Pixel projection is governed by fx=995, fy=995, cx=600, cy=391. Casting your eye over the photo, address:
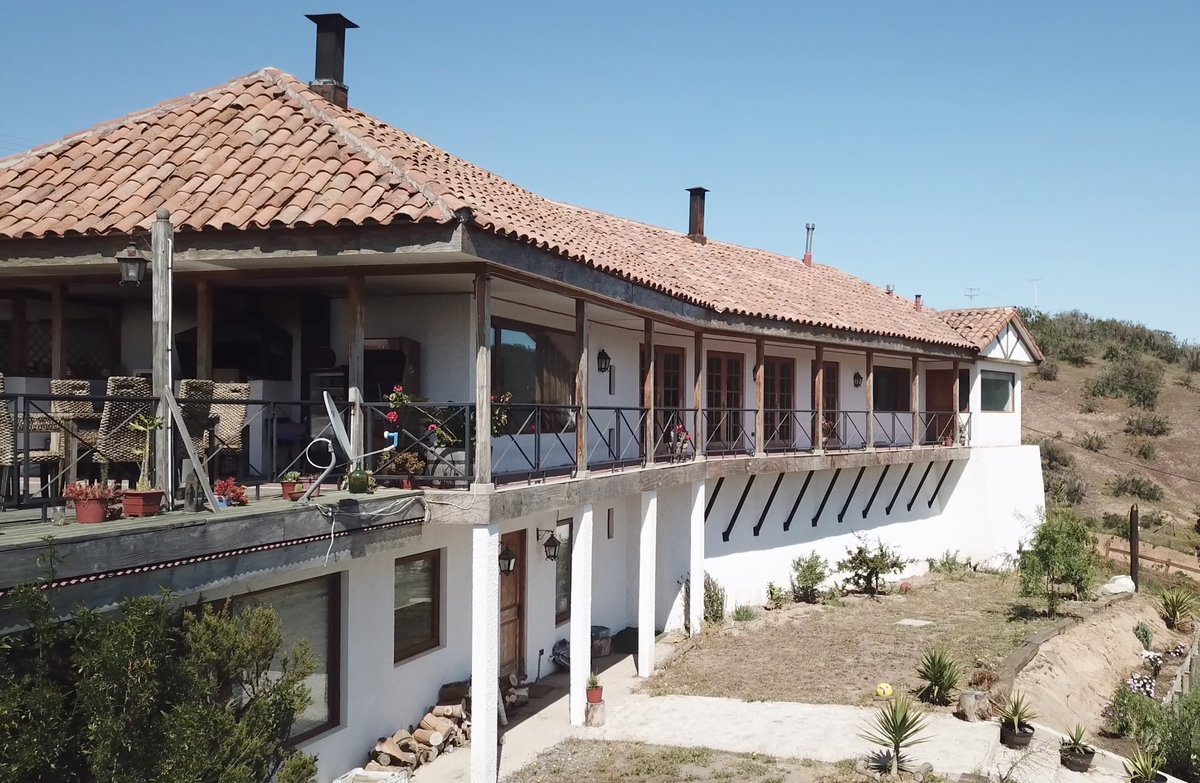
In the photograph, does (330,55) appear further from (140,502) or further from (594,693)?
(594,693)

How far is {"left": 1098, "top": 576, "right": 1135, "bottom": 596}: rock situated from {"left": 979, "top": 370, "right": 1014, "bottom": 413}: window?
5.67 metres

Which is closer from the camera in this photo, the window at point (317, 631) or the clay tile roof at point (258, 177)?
the clay tile roof at point (258, 177)

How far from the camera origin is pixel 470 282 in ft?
37.5

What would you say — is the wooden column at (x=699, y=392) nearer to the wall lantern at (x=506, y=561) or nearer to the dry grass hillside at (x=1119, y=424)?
the wall lantern at (x=506, y=561)

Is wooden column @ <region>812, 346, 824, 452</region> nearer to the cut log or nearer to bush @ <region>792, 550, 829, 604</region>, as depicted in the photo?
bush @ <region>792, 550, 829, 604</region>

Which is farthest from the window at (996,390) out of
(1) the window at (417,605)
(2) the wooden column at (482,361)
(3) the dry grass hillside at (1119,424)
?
(2) the wooden column at (482,361)

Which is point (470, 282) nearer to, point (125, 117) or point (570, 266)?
point (570, 266)

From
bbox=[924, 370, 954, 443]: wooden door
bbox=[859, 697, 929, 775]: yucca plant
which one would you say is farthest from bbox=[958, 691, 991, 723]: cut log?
bbox=[924, 370, 954, 443]: wooden door

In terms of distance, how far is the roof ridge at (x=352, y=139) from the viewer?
9250 mm

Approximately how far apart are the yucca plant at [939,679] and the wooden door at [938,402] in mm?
12857

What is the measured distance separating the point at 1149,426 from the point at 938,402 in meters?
28.8

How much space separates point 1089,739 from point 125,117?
15.7 meters

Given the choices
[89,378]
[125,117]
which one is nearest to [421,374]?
[89,378]

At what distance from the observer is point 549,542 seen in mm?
14359
